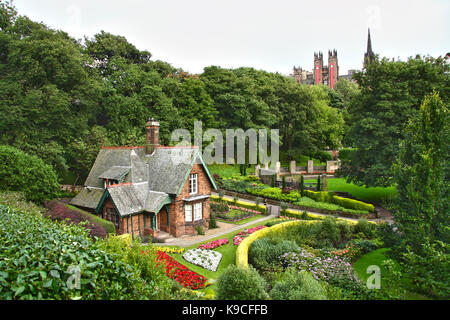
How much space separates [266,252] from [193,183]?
8603 millimetres

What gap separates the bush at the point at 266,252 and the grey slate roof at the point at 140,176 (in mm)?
7304

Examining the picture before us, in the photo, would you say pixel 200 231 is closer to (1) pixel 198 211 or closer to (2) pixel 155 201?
(1) pixel 198 211

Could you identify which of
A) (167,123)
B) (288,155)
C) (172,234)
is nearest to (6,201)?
(172,234)

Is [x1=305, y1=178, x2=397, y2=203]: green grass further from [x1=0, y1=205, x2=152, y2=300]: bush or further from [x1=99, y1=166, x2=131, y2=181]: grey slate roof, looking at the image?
[x1=0, y1=205, x2=152, y2=300]: bush

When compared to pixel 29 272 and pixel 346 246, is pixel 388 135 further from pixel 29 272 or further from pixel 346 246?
pixel 29 272

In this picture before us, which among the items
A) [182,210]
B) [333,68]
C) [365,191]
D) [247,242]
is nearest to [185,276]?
[247,242]

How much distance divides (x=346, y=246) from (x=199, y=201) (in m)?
10.9

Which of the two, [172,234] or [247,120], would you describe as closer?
[172,234]

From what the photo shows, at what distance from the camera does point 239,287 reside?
348 inches

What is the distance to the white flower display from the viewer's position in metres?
16.8

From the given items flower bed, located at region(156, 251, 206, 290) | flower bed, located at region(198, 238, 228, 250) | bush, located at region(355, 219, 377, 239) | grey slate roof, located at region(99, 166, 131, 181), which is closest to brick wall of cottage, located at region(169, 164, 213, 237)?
flower bed, located at region(198, 238, 228, 250)

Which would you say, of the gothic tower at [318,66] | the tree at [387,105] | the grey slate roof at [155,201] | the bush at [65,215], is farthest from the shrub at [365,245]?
the gothic tower at [318,66]

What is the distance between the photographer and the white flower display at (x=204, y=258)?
55.1 ft

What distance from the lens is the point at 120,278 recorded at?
7.44 m
